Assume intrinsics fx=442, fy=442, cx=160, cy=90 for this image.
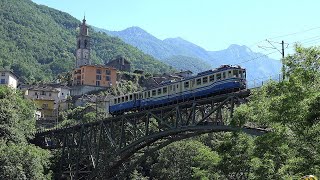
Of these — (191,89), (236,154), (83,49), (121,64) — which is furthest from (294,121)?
(83,49)

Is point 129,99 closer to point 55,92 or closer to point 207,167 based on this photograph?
point 207,167

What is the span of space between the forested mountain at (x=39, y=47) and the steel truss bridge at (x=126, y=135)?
8439cm

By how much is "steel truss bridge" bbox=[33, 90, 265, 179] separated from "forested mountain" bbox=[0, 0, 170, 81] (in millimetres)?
84386

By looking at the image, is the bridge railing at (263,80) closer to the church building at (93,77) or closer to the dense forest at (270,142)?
the dense forest at (270,142)

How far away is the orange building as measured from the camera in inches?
3740

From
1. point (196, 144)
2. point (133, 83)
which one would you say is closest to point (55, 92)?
point (133, 83)

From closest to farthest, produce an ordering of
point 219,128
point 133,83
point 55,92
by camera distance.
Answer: point 219,128 < point 55,92 < point 133,83

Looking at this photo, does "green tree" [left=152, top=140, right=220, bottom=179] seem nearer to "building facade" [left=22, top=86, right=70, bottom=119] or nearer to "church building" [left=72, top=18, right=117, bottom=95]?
"building facade" [left=22, top=86, right=70, bottom=119]

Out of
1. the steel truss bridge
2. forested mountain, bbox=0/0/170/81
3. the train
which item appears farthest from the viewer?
forested mountain, bbox=0/0/170/81

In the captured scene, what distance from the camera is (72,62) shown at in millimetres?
153750

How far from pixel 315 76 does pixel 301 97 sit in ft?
3.03

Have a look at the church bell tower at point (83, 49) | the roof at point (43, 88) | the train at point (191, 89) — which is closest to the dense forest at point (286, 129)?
the train at point (191, 89)

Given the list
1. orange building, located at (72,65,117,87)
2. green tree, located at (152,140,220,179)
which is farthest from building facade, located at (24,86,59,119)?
green tree, located at (152,140,220,179)

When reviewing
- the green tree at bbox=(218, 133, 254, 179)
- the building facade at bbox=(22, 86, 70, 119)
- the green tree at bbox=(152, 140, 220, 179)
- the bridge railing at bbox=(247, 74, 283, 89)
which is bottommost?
the green tree at bbox=(152, 140, 220, 179)
